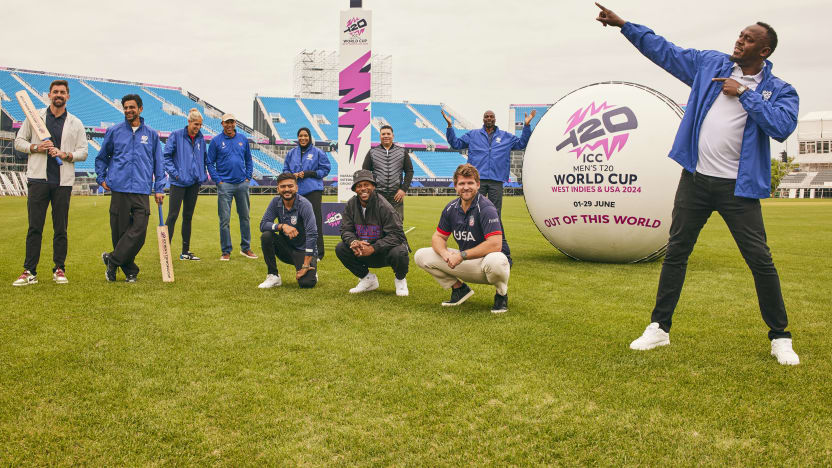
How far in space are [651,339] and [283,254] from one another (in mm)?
4267

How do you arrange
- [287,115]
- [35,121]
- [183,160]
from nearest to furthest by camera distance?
[35,121]
[183,160]
[287,115]

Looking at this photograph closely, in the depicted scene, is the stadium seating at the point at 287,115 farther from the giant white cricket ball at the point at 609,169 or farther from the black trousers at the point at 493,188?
the giant white cricket ball at the point at 609,169

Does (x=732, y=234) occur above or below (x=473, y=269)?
above

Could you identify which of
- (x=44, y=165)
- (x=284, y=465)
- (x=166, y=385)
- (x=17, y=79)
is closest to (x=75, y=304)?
(x=44, y=165)

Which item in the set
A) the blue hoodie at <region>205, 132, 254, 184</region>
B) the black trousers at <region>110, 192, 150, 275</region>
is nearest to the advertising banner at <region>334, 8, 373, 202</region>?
the blue hoodie at <region>205, 132, 254, 184</region>

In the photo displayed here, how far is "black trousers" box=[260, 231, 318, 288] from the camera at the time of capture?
6.48 m

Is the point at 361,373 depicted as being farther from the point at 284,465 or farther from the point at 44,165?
the point at 44,165

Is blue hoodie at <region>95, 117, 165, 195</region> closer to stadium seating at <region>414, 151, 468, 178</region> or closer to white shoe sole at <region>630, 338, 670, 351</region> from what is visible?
white shoe sole at <region>630, 338, 670, 351</region>

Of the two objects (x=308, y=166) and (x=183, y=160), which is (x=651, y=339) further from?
(x=183, y=160)

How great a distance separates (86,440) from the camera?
2650mm

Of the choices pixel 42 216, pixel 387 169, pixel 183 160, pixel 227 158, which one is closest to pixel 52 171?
pixel 42 216

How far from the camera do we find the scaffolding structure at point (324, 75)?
76000 millimetres

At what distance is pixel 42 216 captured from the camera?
6293mm

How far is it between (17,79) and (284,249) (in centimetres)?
6200
